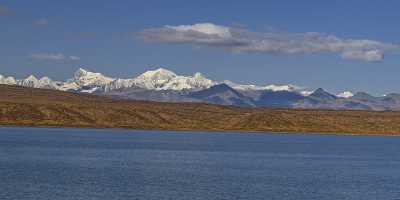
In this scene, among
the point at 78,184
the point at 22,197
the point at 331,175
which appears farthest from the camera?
the point at 331,175

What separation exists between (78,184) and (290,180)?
99.5ft

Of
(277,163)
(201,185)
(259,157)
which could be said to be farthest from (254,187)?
(259,157)

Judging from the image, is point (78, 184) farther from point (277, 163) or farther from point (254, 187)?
point (277, 163)

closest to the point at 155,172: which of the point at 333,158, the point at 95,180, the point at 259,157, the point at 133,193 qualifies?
the point at 95,180

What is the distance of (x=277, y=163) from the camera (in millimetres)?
134500

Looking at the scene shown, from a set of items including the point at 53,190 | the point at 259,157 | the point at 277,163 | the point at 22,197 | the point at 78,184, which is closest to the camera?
the point at 22,197

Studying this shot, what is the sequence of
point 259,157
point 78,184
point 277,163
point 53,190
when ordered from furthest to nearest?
point 259,157 < point 277,163 < point 78,184 < point 53,190

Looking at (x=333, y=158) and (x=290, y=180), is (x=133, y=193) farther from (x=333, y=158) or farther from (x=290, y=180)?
(x=333, y=158)

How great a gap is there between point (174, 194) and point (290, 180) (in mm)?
25416

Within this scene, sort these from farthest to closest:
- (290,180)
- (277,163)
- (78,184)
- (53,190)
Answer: (277,163) < (290,180) < (78,184) < (53,190)

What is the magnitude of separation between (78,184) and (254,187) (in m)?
21.1

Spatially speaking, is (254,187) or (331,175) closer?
(254,187)

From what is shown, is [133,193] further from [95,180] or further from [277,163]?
[277,163]

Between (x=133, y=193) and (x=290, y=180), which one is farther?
(x=290, y=180)
